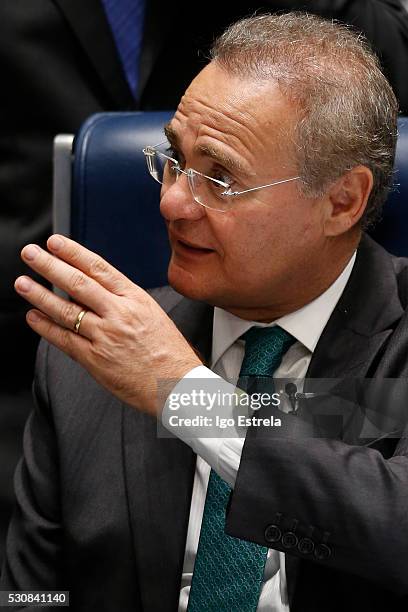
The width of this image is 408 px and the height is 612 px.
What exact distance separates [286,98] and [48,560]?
802 mm

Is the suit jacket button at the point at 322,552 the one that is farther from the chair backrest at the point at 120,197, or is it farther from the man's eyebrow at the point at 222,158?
the chair backrest at the point at 120,197

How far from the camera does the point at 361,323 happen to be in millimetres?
1802

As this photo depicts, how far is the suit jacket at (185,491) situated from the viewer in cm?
153

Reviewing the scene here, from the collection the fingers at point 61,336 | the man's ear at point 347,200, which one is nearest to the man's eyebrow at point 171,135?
the man's ear at point 347,200

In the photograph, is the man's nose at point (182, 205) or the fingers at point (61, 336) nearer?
the fingers at point (61, 336)

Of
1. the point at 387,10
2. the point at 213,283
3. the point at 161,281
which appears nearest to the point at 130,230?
the point at 161,281

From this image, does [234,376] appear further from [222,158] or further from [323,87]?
[323,87]

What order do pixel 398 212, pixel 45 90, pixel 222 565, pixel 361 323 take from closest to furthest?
pixel 222 565 < pixel 361 323 < pixel 398 212 < pixel 45 90

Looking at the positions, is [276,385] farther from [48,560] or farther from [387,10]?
[387,10]

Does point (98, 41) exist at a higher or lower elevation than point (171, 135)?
lower

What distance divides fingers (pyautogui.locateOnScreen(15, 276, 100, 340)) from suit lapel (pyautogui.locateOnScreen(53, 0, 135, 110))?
3.02ft

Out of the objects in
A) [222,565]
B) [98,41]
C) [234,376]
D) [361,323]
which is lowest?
[222,565]

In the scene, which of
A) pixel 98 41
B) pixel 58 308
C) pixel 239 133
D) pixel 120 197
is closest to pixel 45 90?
pixel 98 41

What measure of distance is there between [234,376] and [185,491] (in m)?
0.20
